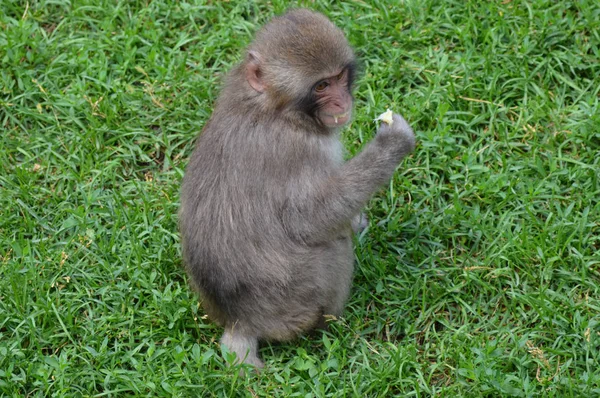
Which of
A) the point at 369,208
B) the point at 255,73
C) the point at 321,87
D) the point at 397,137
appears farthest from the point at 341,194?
the point at 369,208

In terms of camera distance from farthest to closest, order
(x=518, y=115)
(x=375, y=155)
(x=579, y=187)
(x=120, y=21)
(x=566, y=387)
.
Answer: (x=120, y=21) < (x=518, y=115) < (x=579, y=187) < (x=375, y=155) < (x=566, y=387)

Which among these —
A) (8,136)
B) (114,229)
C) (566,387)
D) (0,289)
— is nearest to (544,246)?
(566,387)

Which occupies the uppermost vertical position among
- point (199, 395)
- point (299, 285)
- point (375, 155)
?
point (375, 155)

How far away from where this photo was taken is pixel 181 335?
6.51 metres

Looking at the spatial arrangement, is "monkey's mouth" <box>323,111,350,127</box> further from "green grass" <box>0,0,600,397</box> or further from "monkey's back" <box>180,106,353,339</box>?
"green grass" <box>0,0,600,397</box>

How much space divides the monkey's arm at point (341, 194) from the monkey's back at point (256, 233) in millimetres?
58

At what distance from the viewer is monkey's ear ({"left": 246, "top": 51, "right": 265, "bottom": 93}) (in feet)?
20.6

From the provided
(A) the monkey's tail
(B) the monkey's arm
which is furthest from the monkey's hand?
(A) the monkey's tail

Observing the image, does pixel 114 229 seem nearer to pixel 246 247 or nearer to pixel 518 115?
pixel 246 247

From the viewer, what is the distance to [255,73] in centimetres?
629

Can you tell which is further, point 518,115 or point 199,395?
point 518,115

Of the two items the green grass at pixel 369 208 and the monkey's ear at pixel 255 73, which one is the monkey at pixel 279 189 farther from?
the green grass at pixel 369 208

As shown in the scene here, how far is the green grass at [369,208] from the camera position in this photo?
20.6ft

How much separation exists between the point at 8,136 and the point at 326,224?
114 inches
